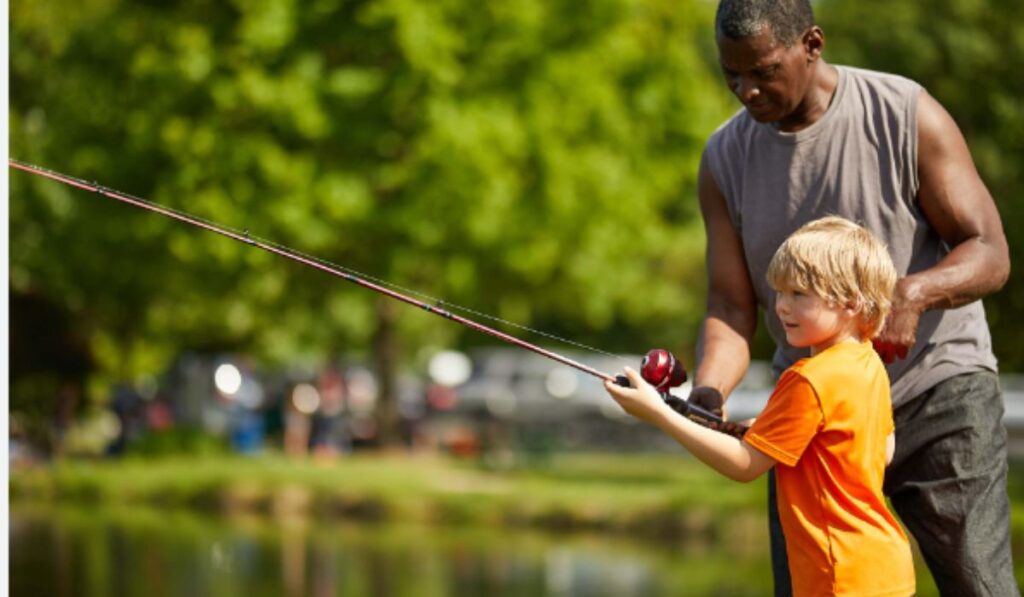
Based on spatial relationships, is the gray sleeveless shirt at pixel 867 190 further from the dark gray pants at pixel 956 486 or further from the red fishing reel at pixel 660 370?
the red fishing reel at pixel 660 370

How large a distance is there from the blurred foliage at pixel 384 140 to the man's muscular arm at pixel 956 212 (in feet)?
55.9

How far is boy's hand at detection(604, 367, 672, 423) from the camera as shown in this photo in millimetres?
3828

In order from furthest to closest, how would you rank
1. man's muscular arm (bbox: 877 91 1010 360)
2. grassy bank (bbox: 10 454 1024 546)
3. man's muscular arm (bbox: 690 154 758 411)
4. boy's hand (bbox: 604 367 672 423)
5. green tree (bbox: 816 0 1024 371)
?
grassy bank (bbox: 10 454 1024 546)
green tree (bbox: 816 0 1024 371)
man's muscular arm (bbox: 690 154 758 411)
man's muscular arm (bbox: 877 91 1010 360)
boy's hand (bbox: 604 367 672 423)

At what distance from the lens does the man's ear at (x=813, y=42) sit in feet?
14.5

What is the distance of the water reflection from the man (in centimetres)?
731

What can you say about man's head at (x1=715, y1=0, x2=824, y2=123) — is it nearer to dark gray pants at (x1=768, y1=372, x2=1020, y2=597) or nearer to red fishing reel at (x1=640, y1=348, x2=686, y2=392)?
red fishing reel at (x1=640, y1=348, x2=686, y2=392)

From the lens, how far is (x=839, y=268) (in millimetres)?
3834

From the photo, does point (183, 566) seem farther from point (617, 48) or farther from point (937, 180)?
point (617, 48)

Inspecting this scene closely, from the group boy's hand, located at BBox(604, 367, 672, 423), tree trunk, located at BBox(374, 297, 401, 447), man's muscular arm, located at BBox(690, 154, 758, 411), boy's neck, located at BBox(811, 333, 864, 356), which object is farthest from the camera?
tree trunk, located at BBox(374, 297, 401, 447)

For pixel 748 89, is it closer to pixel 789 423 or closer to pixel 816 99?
pixel 816 99

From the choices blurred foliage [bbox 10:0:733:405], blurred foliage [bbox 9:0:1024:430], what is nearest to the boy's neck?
blurred foliage [bbox 9:0:1024:430]

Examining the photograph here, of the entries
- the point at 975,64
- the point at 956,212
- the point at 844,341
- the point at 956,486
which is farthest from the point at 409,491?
the point at 844,341

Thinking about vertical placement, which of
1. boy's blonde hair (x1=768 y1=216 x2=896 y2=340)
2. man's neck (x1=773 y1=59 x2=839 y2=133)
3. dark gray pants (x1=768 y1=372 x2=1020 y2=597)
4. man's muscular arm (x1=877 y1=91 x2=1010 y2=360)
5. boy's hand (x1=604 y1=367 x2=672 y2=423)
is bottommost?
dark gray pants (x1=768 y1=372 x2=1020 y2=597)

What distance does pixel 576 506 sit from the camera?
1733cm
